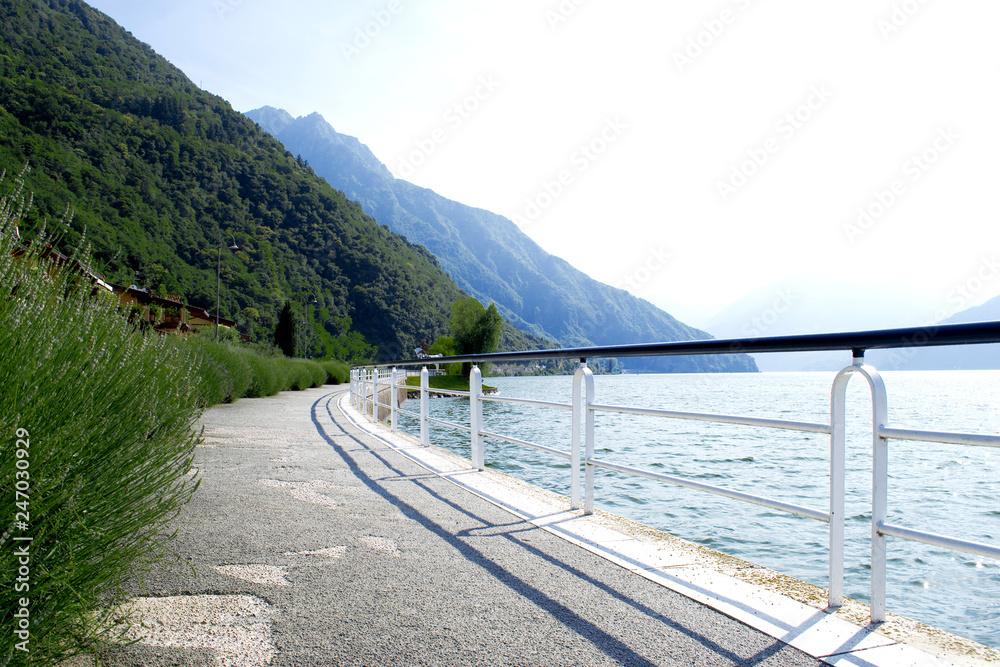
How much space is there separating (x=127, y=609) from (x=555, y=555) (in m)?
1.71

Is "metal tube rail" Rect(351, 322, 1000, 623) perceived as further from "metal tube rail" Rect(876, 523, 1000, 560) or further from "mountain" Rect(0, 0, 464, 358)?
"mountain" Rect(0, 0, 464, 358)

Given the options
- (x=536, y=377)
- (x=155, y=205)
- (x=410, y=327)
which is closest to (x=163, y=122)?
(x=155, y=205)

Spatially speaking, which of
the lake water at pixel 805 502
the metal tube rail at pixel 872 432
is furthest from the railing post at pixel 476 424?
the metal tube rail at pixel 872 432

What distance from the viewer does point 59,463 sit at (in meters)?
1.56

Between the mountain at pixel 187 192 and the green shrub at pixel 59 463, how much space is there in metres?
64.1

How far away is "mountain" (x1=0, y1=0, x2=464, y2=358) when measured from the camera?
224 feet

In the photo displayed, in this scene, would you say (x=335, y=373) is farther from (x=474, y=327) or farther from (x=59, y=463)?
(x=59, y=463)

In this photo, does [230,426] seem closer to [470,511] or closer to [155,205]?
[470,511]

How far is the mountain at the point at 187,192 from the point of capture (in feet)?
224

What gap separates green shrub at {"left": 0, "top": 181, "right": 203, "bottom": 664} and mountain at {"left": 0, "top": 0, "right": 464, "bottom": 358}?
64.1m

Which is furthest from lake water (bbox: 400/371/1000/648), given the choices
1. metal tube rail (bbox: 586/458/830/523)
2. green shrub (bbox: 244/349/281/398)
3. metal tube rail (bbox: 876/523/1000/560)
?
green shrub (bbox: 244/349/281/398)

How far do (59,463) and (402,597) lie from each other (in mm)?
1259

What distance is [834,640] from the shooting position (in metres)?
1.94

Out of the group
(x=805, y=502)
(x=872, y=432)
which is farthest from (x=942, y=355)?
(x=872, y=432)
